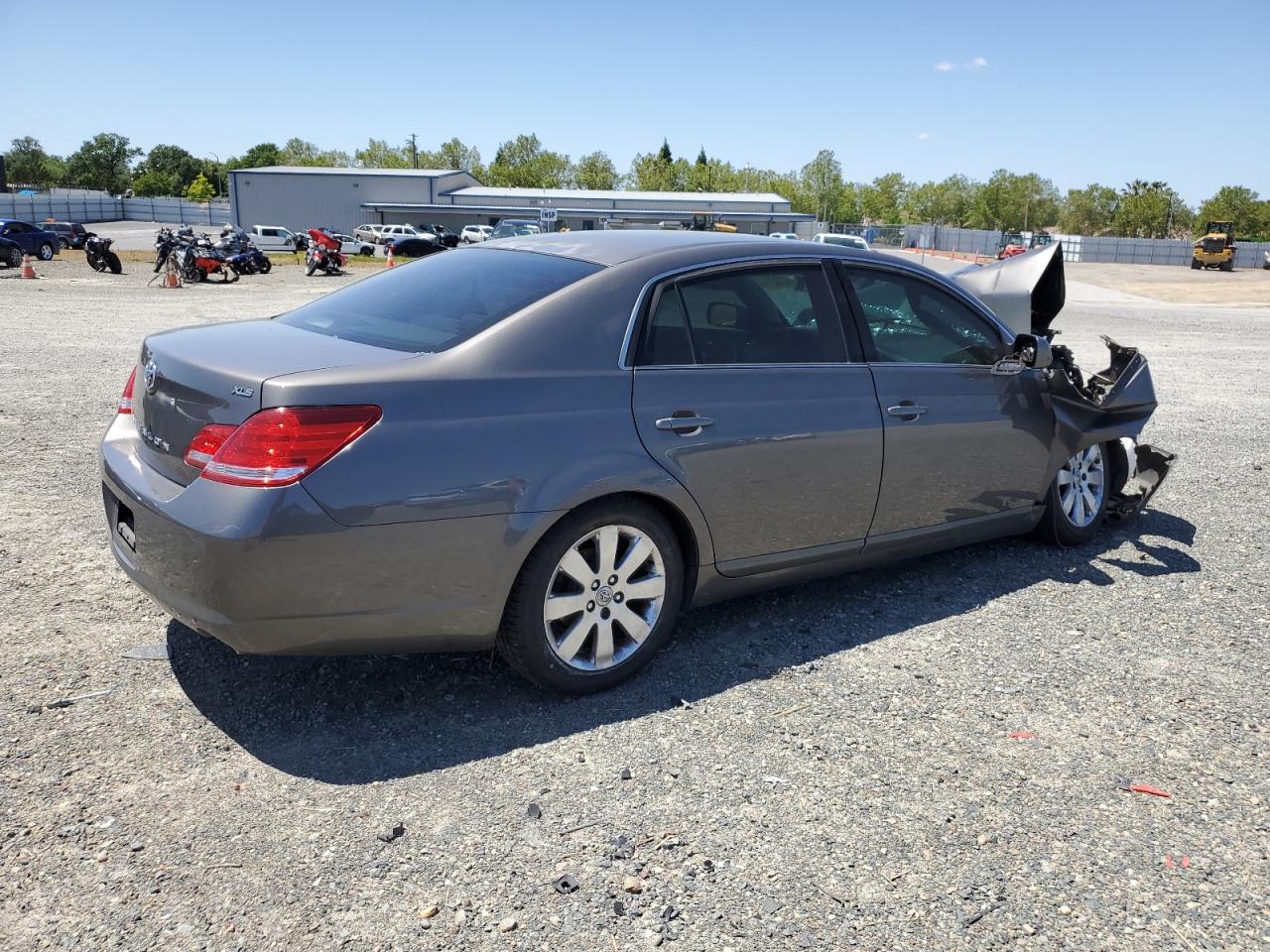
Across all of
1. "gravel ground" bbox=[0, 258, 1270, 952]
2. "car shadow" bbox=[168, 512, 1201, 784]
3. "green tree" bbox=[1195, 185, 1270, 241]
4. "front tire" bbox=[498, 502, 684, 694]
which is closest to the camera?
"gravel ground" bbox=[0, 258, 1270, 952]

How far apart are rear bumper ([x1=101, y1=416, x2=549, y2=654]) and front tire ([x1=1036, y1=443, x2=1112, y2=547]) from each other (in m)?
3.20

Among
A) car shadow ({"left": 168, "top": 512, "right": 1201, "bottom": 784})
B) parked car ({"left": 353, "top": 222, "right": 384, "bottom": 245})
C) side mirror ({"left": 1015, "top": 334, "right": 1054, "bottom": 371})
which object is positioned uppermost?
parked car ({"left": 353, "top": 222, "right": 384, "bottom": 245})

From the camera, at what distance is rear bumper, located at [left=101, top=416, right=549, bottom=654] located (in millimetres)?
2918

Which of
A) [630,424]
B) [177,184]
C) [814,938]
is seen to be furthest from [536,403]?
[177,184]

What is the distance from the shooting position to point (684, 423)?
12.0ft

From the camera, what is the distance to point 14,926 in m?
2.38

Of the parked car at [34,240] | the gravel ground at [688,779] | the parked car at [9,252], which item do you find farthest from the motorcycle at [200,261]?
the gravel ground at [688,779]

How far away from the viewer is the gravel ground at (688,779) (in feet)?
8.23

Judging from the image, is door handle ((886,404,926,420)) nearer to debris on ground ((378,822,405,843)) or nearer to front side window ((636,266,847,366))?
front side window ((636,266,847,366))

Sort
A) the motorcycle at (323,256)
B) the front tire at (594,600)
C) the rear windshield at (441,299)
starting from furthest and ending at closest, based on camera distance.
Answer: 1. the motorcycle at (323,256)
2. the rear windshield at (441,299)
3. the front tire at (594,600)

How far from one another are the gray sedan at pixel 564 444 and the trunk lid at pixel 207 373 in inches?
0.5

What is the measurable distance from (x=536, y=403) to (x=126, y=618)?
213cm

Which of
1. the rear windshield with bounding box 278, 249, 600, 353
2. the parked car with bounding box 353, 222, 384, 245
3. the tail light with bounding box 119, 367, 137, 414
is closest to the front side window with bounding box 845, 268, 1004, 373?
the rear windshield with bounding box 278, 249, 600, 353

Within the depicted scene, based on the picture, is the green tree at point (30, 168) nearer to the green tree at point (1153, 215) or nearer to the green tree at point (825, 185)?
the green tree at point (825, 185)
